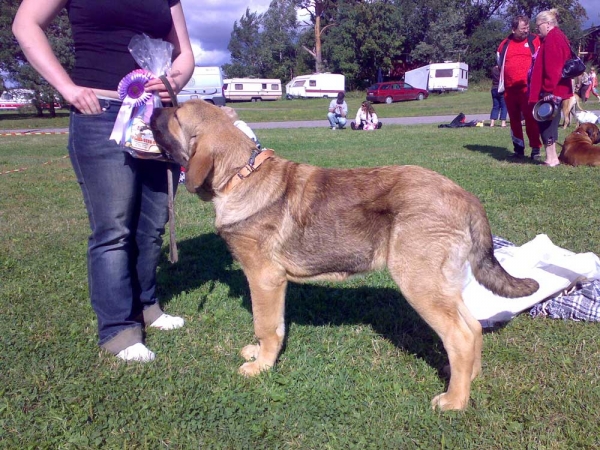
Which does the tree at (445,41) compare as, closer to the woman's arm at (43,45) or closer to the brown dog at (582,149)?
the brown dog at (582,149)

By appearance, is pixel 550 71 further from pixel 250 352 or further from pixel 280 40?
pixel 280 40

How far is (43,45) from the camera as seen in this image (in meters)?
3.11

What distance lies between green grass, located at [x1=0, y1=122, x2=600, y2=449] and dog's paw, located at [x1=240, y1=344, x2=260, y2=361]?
0.10 m

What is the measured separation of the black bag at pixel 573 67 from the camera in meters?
9.09

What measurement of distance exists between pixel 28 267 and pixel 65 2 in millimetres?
3411

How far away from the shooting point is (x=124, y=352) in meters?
3.70

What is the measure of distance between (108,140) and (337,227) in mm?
1704

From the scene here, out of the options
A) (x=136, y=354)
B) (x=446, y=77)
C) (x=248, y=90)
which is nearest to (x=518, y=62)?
(x=136, y=354)

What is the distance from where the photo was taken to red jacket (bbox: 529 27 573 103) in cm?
927

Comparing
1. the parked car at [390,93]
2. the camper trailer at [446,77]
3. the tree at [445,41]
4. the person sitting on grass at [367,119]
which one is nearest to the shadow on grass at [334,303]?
the person sitting on grass at [367,119]

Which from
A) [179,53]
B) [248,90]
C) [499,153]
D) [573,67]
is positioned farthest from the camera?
[248,90]

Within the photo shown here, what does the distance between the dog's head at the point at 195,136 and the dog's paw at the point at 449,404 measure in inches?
83.9

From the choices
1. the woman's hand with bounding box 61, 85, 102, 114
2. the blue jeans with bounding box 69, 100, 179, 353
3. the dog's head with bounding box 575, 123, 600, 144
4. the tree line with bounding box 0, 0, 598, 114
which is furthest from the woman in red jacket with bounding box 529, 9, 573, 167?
the tree line with bounding box 0, 0, 598, 114

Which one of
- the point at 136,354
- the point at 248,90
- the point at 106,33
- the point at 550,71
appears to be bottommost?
the point at 248,90
